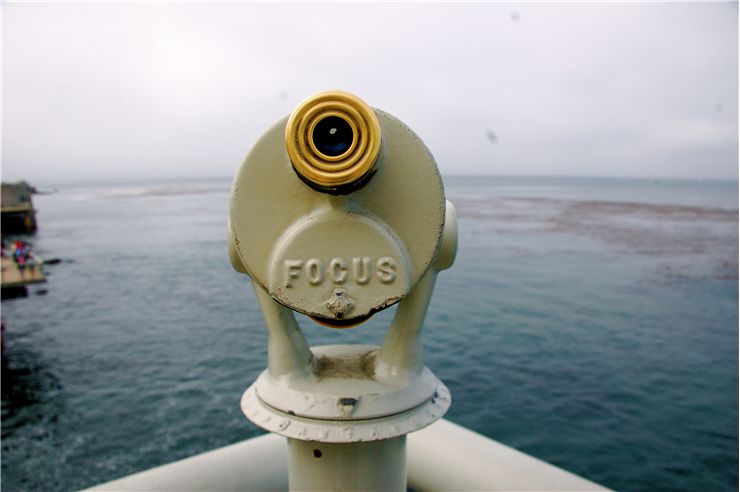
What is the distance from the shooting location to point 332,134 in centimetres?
169

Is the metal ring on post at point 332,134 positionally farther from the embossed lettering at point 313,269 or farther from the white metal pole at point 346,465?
the white metal pole at point 346,465

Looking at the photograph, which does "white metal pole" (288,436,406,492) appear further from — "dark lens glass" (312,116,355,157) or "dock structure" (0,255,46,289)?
"dock structure" (0,255,46,289)

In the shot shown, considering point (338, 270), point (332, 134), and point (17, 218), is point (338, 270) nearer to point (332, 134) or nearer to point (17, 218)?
point (332, 134)

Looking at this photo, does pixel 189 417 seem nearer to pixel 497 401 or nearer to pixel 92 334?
pixel 497 401

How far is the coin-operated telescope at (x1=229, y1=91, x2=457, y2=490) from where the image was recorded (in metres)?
1.67

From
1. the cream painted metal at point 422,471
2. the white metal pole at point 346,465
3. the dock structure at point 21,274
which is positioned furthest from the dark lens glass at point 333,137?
the dock structure at point 21,274

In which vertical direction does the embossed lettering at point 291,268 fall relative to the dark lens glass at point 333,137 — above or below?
below

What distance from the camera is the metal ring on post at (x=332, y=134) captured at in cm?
163

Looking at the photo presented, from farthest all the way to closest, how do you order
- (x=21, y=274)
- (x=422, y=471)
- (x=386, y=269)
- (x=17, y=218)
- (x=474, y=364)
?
(x=17, y=218), (x=21, y=274), (x=474, y=364), (x=422, y=471), (x=386, y=269)

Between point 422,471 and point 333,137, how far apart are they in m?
2.45

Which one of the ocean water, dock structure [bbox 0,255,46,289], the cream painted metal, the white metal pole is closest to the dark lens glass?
the white metal pole

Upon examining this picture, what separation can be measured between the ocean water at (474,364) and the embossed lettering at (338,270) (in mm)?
7765

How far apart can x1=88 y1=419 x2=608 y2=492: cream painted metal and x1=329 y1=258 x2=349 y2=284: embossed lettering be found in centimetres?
A: 200

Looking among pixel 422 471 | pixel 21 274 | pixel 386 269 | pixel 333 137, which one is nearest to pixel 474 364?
pixel 422 471
